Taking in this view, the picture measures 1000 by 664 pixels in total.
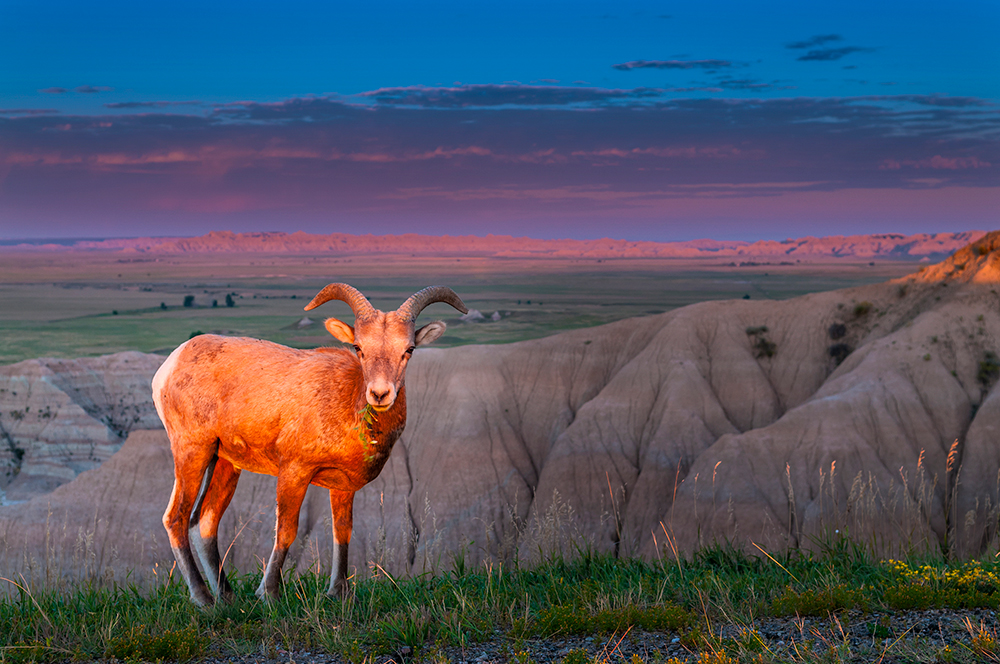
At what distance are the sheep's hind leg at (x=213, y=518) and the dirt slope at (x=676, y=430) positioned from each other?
40005 mm

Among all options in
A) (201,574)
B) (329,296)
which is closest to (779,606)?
(329,296)

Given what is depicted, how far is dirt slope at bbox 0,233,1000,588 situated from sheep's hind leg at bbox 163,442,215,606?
132ft

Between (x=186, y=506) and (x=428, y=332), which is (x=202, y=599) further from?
(x=428, y=332)

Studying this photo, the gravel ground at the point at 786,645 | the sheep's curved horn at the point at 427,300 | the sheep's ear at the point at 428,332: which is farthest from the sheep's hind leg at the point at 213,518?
the sheep's curved horn at the point at 427,300

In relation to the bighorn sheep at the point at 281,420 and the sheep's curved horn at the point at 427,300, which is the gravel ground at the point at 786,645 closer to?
the bighorn sheep at the point at 281,420

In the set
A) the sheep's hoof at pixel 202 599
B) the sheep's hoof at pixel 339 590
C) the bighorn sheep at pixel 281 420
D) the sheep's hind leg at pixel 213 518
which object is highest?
the bighorn sheep at pixel 281 420


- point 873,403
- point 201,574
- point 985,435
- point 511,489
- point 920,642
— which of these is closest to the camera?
point 920,642

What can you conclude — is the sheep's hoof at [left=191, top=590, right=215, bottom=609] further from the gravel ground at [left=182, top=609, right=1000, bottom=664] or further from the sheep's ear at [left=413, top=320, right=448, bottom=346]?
the sheep's ear at [left=413, top=320, right=448, bottom=346]

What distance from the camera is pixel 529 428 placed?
77.0 metres

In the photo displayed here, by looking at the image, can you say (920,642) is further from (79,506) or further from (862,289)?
(862,289)

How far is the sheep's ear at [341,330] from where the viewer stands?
8266mm

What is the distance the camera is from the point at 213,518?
9531 millimetres

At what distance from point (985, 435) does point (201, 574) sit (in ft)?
202

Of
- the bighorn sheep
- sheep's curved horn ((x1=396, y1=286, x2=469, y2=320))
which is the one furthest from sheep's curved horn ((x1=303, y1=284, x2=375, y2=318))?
sheep's curved horn ((x1=396, y1=286, x2=469, y2=320))
